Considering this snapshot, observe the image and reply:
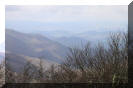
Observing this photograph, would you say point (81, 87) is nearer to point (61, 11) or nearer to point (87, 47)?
point (87, 47)

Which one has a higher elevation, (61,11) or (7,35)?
(61,11)

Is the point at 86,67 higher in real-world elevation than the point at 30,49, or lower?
lower
